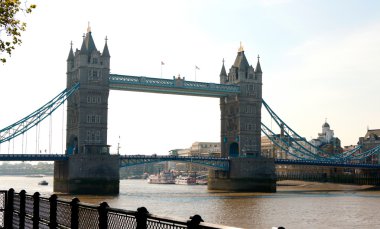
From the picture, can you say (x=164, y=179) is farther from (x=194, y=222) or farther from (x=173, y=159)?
(x=194, y=222)

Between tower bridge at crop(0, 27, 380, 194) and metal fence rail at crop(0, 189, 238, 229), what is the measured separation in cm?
4774

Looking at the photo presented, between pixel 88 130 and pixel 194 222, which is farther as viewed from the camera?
pixel 88 130

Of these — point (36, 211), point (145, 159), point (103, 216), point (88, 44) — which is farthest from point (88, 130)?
point (103, 216)

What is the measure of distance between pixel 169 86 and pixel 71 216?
62174 mm

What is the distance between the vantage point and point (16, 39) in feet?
43.7

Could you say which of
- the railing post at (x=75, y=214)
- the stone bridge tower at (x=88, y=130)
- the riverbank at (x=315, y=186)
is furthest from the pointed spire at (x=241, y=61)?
the railing post at (x=75, y=214)

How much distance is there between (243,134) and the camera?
77750mm

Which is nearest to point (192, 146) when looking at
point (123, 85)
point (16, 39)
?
point (123, 85)

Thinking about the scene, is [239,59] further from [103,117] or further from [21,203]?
[21,203]

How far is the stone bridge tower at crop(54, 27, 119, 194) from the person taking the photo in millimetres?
59812

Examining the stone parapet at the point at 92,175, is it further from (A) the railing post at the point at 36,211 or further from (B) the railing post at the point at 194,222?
(B) the railing post at the point at 194,222

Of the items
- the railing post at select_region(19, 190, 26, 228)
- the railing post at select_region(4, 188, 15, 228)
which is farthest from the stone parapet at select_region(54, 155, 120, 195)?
the railing post at select_region(19, 190, 26, 228)

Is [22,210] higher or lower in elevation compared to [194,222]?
lower

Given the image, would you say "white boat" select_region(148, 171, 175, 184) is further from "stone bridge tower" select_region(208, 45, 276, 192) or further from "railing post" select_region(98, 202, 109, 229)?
"railing post" select_region(98, 202, 109, 229)
